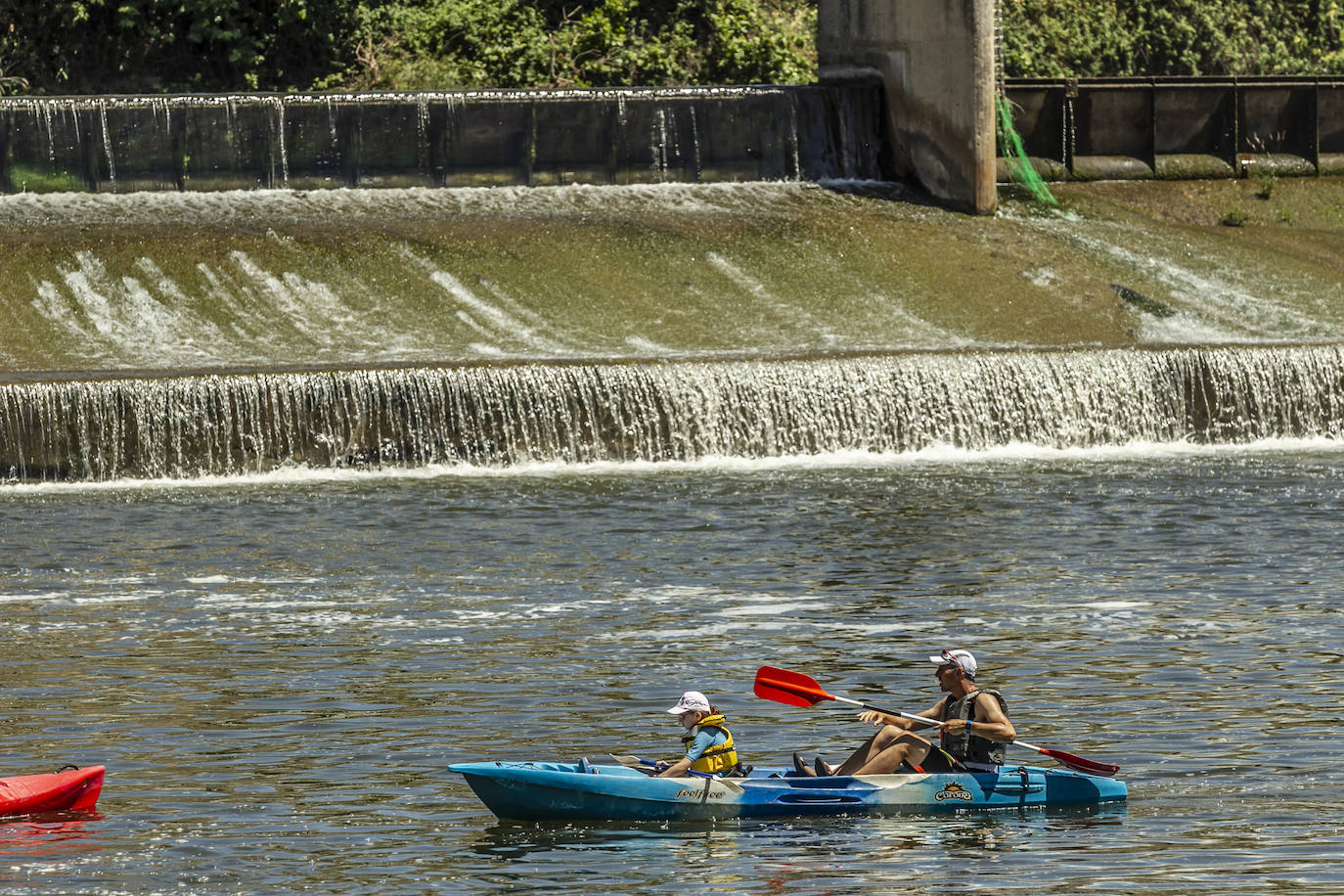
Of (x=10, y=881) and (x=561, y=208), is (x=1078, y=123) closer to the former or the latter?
(x=561, y=208)

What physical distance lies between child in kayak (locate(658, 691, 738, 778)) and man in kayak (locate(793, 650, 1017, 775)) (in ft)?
1.43

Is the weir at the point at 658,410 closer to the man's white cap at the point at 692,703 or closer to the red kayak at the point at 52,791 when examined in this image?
the red kayak at the point at 52,791

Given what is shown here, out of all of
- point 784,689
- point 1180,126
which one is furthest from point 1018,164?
point 784,689

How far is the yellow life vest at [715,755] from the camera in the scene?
1197 centimetres

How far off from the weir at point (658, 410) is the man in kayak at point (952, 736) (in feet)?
46.2

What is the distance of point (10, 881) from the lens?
10617 millimetres

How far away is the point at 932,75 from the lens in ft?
116

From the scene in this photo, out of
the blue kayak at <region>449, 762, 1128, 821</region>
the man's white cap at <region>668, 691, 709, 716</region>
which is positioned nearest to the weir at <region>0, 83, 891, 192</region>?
the blue kayak at <region>449, 762, 1128, 821</region>

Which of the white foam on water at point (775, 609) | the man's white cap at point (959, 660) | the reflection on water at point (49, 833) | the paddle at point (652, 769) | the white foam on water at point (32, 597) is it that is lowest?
the white foam on water at point (775, 609)

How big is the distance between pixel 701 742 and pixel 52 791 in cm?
342

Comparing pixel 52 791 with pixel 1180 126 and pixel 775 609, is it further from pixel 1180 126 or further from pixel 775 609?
pixel 1180 126

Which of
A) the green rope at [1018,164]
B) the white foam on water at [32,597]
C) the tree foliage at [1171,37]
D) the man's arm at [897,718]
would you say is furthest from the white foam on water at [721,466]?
the tree foliage at [1171,37]

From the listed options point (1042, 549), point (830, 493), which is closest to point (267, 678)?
point (1042, 549)

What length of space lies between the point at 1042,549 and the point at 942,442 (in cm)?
746
